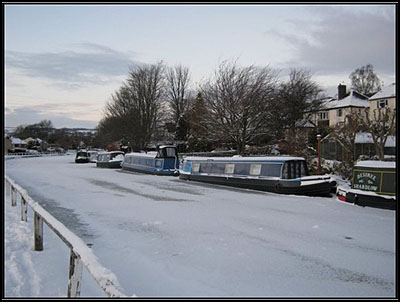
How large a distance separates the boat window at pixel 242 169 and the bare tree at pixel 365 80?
60.2 m

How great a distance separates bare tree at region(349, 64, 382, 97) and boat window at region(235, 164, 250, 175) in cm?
6018

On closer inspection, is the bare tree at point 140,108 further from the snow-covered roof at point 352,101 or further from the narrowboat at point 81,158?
the snow-covered roof at point 352,101

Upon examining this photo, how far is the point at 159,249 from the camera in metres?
7.88

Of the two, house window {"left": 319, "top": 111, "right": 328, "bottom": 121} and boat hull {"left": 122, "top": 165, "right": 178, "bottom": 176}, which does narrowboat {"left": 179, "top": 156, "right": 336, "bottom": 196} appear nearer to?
boat hull {"left": 122, "top": 165, "right": 178, "bottom": 176}

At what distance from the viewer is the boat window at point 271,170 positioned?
18469mm

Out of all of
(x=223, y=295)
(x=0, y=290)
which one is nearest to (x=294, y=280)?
(x=223, y=295)

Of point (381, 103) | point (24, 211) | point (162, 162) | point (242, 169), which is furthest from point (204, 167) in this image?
point (381, 103)

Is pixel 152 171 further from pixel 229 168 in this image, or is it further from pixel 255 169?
pixel 255 169

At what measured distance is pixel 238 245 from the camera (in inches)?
320

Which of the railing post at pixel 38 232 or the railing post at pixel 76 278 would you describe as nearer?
the railing post at pixel 76 278

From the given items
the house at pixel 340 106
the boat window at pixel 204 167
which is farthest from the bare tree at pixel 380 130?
the house at pixel 340 106

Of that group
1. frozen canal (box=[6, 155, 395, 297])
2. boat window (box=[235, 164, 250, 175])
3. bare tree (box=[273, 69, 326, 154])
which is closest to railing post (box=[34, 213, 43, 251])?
frozen canal (box=[6, 155, 395, 297])

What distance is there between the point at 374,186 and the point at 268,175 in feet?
20.0

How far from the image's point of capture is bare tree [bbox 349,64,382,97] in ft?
239
